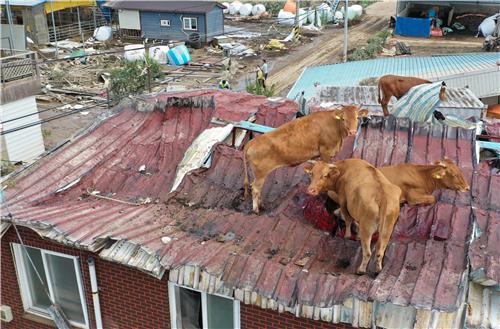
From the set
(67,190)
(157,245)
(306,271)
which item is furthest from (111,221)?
(306,271)

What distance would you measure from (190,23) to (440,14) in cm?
2255

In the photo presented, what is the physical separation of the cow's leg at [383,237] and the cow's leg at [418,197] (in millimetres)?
904

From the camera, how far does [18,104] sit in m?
20.2

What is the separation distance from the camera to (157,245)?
23.8 feet

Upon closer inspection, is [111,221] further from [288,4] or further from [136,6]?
[288,4]

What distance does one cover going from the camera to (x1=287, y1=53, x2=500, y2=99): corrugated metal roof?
58.5 feet

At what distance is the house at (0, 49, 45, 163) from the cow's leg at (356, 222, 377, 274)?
52.7 ft

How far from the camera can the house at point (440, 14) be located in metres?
44.1

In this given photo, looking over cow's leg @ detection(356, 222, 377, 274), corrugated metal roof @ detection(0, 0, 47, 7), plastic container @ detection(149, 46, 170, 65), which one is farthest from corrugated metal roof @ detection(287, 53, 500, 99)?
corrugated metal roof @ detection(0, 0, 47, 7)

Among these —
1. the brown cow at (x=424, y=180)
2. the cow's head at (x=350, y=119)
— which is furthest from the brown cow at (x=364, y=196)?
the cow's head at (x=350, y=119)

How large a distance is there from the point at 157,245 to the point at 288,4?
50394 mm

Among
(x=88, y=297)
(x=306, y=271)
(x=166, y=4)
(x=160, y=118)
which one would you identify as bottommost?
(x=88, y=297)

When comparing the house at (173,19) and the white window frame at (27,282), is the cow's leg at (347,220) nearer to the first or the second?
the white window frame at (27,282)

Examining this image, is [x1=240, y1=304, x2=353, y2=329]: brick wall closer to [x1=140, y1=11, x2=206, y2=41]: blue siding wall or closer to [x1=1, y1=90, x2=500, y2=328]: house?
[x1=1, y1=90, x2=500, y2=328]: house
